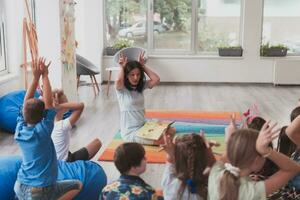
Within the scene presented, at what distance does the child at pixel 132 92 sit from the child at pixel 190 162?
215 centimetres

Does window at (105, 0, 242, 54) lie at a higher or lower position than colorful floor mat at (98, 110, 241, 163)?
higher

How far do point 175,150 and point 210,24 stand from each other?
7393 mm

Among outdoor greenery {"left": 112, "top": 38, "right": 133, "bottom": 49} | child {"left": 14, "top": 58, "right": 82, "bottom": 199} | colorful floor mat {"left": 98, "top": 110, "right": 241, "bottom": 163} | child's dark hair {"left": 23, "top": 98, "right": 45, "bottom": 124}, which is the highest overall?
outdoor greenery {"left": 112, "top": 38, "right": 133, "bottom": 49}

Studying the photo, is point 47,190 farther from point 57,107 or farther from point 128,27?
point 128,27

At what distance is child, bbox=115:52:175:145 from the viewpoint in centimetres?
428

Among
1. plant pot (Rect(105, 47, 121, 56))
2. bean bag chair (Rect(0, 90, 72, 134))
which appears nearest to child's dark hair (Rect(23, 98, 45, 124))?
bean bag chair (Rect(0, 90, 72, 134))

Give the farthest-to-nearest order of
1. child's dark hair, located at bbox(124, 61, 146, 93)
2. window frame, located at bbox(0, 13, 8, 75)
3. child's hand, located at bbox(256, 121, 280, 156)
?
window frame, located at bbox(0, 13, 8, 75), child's dark hair, located at bbox(124, 61, 146, 93), child's hand, located at bbox(256, 121, 280, 156)

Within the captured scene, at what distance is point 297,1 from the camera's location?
9039 mm

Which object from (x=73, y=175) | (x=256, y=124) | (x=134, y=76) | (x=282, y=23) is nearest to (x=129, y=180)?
(x=256, y=124)

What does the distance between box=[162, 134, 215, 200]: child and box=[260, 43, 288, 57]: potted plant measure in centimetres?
706

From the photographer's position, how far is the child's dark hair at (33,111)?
105 inches

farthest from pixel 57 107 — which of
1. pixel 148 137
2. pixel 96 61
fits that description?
pixel 96 61

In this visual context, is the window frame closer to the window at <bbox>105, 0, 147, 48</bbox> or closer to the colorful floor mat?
the colorful floor mat

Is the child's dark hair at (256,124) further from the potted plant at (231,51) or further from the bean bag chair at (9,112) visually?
the potted plant at (231,51)
